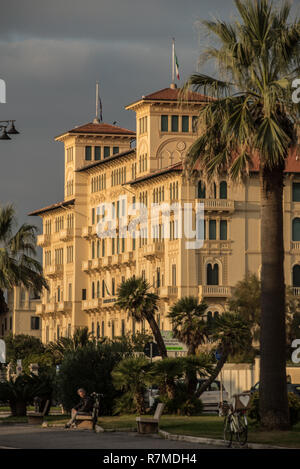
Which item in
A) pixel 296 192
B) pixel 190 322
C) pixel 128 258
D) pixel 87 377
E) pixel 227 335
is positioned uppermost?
pixel 296 192

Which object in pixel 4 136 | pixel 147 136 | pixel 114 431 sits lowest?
pixel 114 431

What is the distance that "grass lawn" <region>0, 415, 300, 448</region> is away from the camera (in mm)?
30044

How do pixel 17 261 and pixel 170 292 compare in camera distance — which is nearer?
pixel 17 261

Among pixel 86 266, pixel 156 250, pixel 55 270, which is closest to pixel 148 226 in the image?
pixel 156 250

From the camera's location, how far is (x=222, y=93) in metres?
34.9

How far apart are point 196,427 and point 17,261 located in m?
30.8

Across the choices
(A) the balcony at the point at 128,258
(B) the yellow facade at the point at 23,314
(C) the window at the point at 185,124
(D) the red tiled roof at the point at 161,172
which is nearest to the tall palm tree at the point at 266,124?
(D) the red tiled roof at the point at 161,172

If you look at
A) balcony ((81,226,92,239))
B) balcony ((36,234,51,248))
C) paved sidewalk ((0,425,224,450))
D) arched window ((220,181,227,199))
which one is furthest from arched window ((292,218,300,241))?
paved sidewalk ((0,425,224,450))

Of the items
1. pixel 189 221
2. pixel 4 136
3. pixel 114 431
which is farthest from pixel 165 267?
pixel 114 431

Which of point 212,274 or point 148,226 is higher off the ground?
point 148,226

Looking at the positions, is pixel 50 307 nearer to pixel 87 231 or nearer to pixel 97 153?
pixel 87 231

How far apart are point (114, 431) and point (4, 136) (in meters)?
16.7

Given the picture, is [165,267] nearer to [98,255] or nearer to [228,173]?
[98,255]

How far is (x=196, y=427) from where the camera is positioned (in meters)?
35.9
